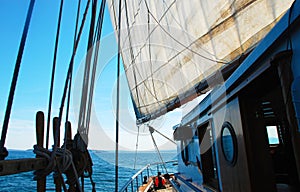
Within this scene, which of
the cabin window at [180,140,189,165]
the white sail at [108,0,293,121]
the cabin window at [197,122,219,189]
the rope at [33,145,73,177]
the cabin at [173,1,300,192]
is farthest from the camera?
the cabin window at [180,140,189,165]

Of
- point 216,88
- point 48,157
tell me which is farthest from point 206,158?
point 48,157

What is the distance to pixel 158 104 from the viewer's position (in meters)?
4.45

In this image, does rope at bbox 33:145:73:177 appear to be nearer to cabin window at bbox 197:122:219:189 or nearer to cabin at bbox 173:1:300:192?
cabin at bbox 173:1:300:192

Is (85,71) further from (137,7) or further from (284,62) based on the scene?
(137,7)

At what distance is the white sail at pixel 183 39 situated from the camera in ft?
6.91

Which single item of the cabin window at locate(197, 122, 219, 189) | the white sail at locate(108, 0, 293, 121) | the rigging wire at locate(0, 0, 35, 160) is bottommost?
the cabin window at locate(197, 122, 219, 189)

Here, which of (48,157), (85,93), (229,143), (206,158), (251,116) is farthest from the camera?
(206,158)

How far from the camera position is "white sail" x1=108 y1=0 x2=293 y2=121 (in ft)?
6.91

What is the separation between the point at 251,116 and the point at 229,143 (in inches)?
14.9

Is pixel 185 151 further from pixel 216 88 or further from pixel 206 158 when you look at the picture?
pixel 216 88

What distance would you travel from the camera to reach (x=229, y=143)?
2.23 meters

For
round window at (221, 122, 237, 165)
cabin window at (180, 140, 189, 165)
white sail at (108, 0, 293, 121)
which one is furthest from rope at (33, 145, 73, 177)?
cabin window at (180, 140, 189, 165)

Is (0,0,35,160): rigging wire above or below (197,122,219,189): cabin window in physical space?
above

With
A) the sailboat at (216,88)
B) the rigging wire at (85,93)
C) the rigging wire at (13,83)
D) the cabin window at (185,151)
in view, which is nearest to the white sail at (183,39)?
the sailboat at (216,88)
